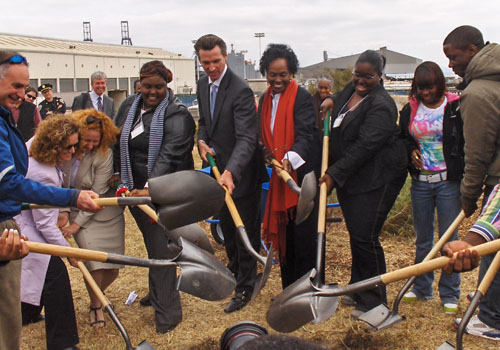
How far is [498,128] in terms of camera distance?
3.00m

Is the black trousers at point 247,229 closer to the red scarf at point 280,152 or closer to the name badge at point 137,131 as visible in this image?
the red scarf at point 280,152

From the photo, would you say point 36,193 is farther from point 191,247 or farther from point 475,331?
point 475,331

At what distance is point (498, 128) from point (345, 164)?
99 centimetres

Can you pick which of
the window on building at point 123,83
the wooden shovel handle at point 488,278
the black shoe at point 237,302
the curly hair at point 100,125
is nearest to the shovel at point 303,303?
the wooden shovel handle at point 488,278

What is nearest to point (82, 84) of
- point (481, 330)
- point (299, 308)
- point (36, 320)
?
point (36, 320)

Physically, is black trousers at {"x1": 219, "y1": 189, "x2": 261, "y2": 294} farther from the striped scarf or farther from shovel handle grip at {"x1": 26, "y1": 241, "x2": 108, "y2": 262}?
shovel handle grip at {"x1": 26, "y1": 241, "x2": 108, "y2": 262}

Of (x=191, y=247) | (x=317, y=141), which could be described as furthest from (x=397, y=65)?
(x=191, y=247)

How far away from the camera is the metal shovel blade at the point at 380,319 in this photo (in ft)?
10.7

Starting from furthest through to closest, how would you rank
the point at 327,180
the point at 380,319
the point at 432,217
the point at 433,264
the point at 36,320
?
the point at 36,320
the point at 432,217
the point at 327,180
the point at 380,319
the point at 433,264

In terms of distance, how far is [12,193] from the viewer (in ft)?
8.21

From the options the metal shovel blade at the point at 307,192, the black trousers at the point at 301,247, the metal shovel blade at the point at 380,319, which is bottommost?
the metal shovel blade at the point at 380,319

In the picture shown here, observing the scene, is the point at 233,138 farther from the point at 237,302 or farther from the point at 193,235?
the point at 237,302

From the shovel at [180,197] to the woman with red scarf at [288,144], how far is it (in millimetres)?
1131

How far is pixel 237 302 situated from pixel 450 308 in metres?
1.62
